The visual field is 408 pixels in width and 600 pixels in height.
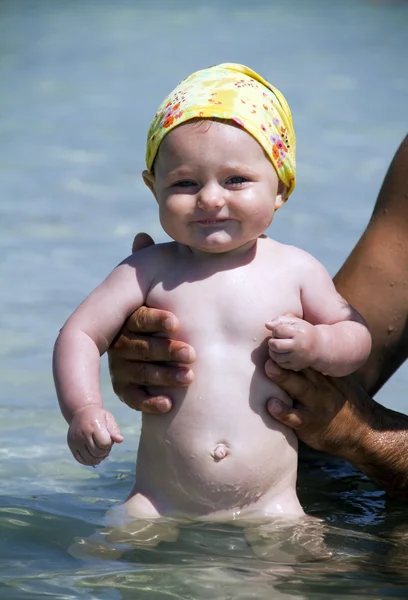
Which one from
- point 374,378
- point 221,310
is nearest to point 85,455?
point 221,310

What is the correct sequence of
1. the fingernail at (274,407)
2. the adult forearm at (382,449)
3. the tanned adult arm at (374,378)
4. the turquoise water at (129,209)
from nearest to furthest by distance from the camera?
the turquoise water at (129,209) → the fingernail at (274,407) → the tanned adult arm at (374,378) → the adult forearm at (382,449)

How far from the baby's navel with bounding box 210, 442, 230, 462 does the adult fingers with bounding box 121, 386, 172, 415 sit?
0.16 meters

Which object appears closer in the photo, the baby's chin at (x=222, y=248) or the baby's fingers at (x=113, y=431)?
the baby's fingers at (x=113, y=431)

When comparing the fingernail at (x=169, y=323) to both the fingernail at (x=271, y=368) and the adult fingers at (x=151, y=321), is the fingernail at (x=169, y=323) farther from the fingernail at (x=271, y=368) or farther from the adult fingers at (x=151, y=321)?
the fingernail at (x=271, y=368)

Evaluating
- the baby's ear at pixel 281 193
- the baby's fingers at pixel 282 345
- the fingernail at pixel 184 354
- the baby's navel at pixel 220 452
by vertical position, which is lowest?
the baby's navel at pixel 220 452

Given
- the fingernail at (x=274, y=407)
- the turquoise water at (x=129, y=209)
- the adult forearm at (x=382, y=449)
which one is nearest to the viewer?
the turquoise water at (x=129, y=209)

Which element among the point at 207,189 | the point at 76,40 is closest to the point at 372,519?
the point at 207,189

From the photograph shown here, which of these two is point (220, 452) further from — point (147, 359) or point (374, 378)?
point (374, 378)

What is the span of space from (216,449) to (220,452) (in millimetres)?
14

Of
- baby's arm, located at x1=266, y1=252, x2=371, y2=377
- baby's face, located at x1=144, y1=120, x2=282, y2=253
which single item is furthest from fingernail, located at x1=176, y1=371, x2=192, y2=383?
baby's face, located at x1=144, y1=120, x2=282, y2=253

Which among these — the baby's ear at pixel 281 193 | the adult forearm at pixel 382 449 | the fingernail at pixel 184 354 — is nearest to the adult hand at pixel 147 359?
the fingernail at pixel 184 354

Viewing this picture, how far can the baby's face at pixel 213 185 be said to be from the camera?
10.3 ft

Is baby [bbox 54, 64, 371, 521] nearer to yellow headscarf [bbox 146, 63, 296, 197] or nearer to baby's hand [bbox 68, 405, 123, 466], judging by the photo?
yellow headscarf [bbox 146, 63, 296, 197]

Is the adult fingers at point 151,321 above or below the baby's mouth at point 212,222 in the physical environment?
below
